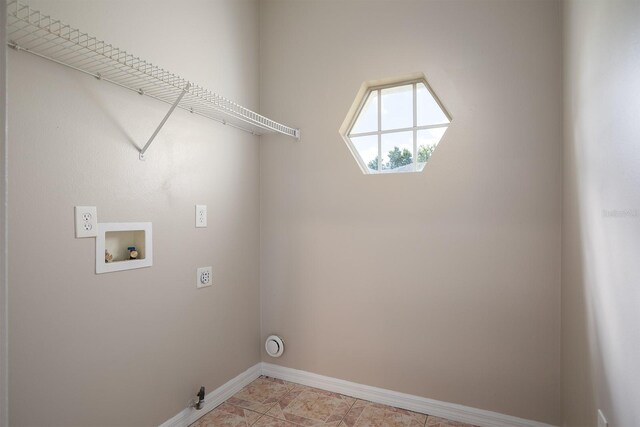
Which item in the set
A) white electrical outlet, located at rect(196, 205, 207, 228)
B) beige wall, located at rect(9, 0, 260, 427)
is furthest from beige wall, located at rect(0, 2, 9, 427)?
white electrical outlet, located at rect(196, 205, 207, 228)

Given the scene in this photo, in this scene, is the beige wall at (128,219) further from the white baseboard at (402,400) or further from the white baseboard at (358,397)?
the white baseboard at (402,400)

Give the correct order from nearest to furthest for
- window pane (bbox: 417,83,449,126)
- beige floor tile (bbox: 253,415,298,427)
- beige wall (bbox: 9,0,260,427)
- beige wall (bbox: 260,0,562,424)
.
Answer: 1. beige wall (bbox: 9,0,260,427)
2. beige wall (bbox: 260,0,562,424)
3. beige floor tile (bbox: 253,415,298,427)
4. window pane (bbox: 417,83,449,126)

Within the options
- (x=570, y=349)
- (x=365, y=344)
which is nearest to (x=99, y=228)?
(x=365, y=344)

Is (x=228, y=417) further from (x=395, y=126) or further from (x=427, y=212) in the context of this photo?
(x=395, y=126)

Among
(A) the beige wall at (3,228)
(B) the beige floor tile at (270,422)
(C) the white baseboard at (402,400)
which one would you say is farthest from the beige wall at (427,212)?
(A) the beige wall at (3,228)

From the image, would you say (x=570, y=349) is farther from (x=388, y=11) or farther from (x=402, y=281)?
(x=388, y=11)

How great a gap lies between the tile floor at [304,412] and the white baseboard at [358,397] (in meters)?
0.03

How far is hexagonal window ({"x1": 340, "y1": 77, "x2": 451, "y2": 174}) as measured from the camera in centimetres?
220

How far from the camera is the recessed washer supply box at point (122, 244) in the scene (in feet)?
5.08

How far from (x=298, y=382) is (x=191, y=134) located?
1776mm

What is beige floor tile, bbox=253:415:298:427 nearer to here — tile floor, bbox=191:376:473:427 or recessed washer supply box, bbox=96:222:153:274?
tile floor, bbox=191:376:473:427

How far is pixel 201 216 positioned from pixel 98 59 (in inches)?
36.4

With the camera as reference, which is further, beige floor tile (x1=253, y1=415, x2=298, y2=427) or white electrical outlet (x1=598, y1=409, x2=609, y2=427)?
beige floor tile (x1=253, y1=415, x2=298, y2=427)

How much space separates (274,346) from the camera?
252 centimetres
